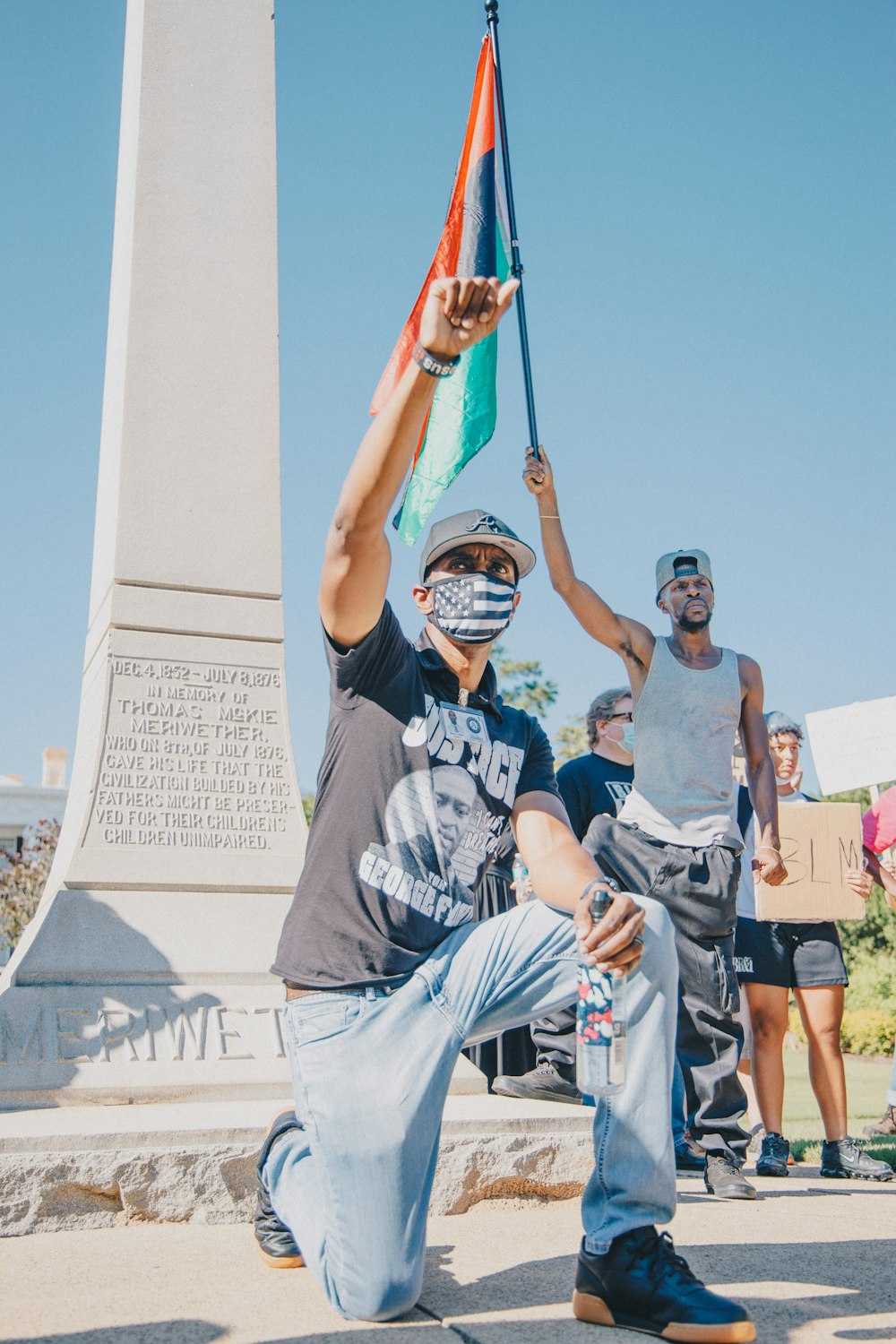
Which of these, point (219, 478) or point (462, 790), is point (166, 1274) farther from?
point (219, 478)

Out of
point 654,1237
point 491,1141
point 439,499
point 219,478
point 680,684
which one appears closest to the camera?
point 654,1237

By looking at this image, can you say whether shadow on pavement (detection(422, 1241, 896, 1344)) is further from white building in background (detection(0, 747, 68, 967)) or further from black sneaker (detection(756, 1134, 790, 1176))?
white building in background (detection(0, 747, 68, 967))

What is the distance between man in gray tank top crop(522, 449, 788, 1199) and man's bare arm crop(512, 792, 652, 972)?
127 cm

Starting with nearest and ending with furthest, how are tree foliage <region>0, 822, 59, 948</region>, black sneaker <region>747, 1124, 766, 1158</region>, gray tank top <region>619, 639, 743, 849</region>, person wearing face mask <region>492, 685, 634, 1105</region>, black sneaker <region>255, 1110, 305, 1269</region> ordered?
black sneaker <region>255, 1110, 305, 1269</region> → gray tank top <region>619, 639, 743, 849</region> → person wearing face mask <region>492, 685, 634, 1105</region> → black sneaker <region>747, 1124, 766, 1158</region> → tree foliage <region>0, 822, 59, 948</region>

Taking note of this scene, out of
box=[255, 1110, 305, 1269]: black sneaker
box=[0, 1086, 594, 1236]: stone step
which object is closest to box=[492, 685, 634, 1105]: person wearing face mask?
box=[0, 1086, 594, 1236]: stone step

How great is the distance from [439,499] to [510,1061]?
2.35 m

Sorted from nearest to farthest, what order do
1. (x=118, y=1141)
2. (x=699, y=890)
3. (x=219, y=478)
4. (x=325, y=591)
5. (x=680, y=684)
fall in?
(x=325, y=591) → (x=118, y=1141) → (x=699, y=890) → (x=680, y=684) → (x=219, y=478)

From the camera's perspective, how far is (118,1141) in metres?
3.24

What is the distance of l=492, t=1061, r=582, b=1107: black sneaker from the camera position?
4176mm

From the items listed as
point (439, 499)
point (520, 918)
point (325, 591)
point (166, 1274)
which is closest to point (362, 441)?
point (325, 591)

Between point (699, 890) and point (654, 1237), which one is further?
point (699, 890)

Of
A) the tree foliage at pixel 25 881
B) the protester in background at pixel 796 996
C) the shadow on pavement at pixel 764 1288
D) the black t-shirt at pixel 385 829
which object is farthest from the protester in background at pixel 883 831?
the tree foliage at pixel 25 881

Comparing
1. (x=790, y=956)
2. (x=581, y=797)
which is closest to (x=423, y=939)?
(x=581, y=797)

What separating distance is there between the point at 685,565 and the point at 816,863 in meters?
1.52
